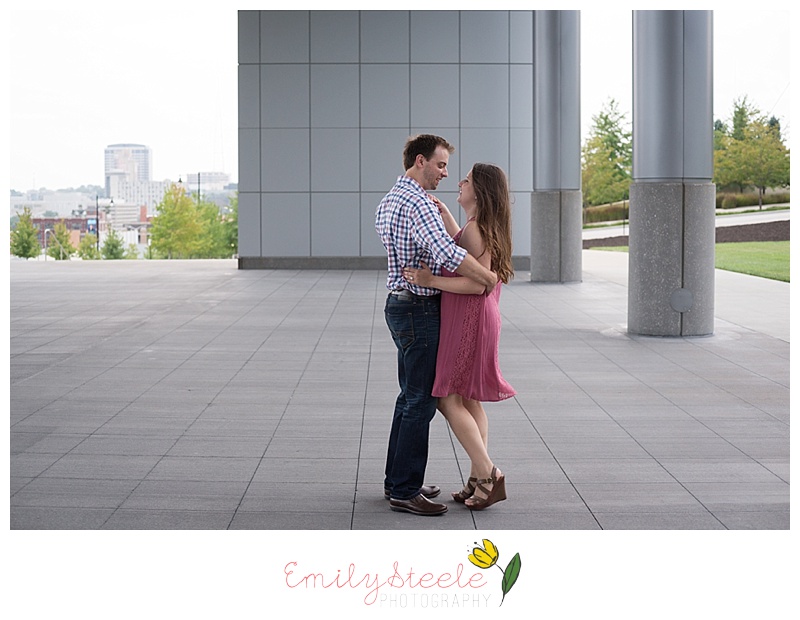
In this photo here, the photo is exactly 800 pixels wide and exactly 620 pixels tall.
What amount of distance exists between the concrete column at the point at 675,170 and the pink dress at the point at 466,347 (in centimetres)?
728

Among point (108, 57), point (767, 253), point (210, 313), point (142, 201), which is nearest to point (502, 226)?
point (210, 313)

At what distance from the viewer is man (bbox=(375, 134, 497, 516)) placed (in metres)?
5.06

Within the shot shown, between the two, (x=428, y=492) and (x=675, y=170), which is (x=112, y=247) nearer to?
(x=675, y=170)

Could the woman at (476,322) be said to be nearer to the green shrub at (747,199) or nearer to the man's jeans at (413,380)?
the man's jeans at (413,380)

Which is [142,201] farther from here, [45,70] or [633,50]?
[633,50]

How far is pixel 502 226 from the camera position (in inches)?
205

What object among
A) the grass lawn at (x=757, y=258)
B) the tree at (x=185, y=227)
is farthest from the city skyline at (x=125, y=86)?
the tree at (x=185, y=227)

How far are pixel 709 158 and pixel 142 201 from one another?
59.2 meters

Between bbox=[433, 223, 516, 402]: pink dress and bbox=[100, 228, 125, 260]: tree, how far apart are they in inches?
2910

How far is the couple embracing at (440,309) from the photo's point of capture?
513 centimetres

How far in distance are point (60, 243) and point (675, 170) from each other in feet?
206

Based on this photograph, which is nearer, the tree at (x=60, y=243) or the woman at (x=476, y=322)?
the woman at (x=476, y=322)
